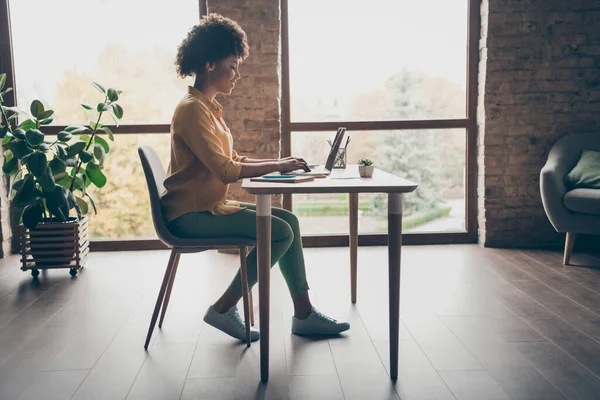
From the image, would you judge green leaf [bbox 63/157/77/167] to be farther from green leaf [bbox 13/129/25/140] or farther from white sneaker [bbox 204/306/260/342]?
white sneaker [bbox 204/306/260/342]

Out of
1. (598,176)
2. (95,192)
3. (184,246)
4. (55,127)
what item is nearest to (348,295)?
(184,246)

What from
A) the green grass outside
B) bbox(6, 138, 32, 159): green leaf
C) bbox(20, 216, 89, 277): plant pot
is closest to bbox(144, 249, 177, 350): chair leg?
bbox(20, 216, 89, 277): plant pot

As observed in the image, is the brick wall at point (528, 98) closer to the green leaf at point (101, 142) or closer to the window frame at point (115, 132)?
the window frame at point (115, 132)

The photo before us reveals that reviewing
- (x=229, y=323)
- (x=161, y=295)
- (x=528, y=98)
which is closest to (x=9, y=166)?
(x=161, y=295)

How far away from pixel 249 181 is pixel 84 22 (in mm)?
2933

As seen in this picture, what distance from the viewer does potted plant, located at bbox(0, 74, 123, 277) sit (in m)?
3.82

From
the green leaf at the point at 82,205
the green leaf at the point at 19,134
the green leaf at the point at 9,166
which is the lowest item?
the green leaf at the point at 82,205

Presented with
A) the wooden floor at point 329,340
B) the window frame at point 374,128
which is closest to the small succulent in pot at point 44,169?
the wooden floor at point 329,340

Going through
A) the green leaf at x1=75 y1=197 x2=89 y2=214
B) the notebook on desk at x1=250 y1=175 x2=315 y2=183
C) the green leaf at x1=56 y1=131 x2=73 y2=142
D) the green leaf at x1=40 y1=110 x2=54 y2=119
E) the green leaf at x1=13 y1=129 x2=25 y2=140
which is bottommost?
the green leaf at x1=75 y1=197 x2=89 y2=214

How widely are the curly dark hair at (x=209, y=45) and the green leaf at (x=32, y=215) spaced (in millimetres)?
1700

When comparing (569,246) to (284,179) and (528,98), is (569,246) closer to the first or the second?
(528,98)

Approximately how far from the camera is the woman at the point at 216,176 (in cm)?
247

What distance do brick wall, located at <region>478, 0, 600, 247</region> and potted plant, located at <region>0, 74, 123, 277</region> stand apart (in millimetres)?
2658

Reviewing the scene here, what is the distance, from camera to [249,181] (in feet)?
8.07
